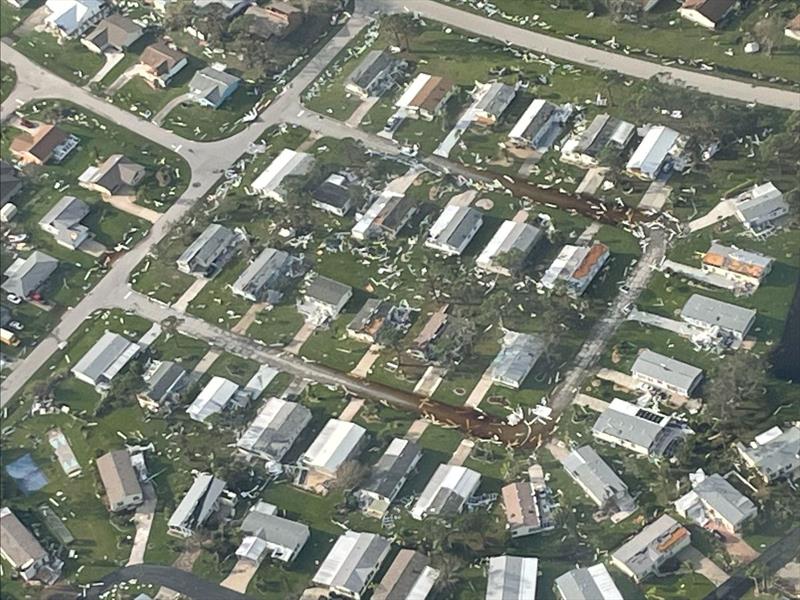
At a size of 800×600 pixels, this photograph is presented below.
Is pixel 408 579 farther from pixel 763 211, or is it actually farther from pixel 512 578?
pixel 763 211

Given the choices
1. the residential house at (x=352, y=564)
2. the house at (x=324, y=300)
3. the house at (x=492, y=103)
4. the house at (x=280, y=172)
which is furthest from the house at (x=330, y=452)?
the house at (x=492, y=103)

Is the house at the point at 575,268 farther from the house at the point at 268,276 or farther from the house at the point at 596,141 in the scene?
the house at the point at 268,276

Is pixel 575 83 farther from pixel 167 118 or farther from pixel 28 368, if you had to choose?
pixel 28 368

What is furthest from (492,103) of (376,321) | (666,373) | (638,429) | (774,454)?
(774,454)

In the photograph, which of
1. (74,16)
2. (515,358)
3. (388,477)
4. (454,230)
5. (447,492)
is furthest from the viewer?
(74,16)

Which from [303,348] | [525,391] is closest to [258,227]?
[303,348]

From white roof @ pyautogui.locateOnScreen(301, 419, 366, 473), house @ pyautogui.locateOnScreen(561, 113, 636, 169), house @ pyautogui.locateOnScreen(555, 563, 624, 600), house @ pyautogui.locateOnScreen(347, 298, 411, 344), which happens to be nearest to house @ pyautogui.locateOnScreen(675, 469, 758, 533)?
house @ pyautogui.locateOnScreen(555, 563, 624, 600)
